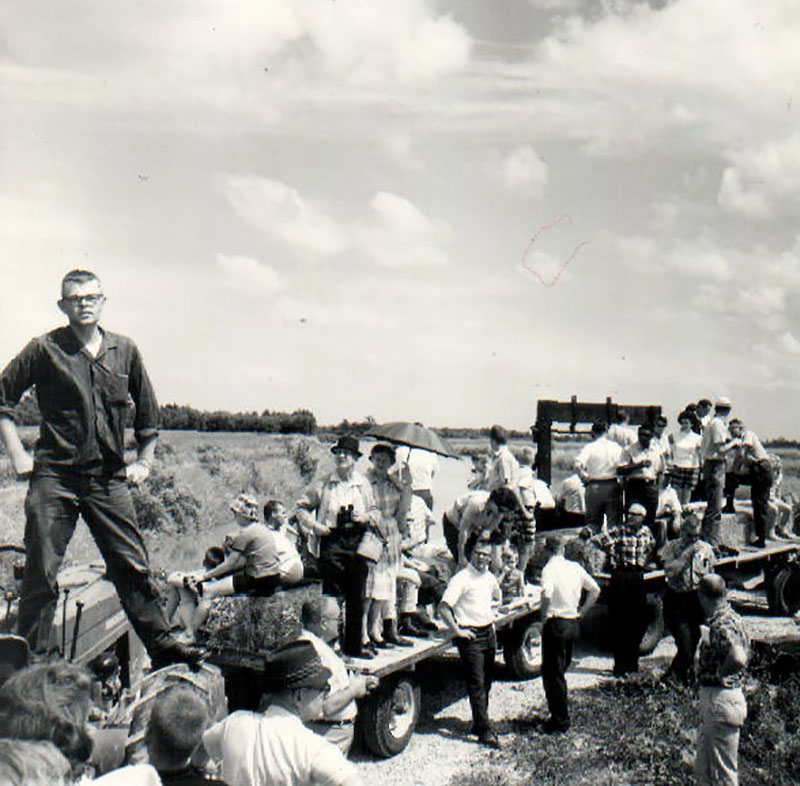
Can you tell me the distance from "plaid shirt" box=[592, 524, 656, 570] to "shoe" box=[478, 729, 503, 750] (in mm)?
2958

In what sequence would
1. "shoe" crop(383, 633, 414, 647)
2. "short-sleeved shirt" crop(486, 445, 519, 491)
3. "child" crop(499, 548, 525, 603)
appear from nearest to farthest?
"shoe" crop(383, 633, 414, 647)
"child" crop(499, 548, 525, 603)
"short-sleeved shirt" crop(486, 445, 519, 491)

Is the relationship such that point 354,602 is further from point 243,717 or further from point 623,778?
point 243,717

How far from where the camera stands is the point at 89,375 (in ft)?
13.4

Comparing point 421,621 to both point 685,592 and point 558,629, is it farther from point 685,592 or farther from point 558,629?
point 685,592

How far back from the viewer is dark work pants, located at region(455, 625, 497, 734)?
25.1 feet

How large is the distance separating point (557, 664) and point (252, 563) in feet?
9.53

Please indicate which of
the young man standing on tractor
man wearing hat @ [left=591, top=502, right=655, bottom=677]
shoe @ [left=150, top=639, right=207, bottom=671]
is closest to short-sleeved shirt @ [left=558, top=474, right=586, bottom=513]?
man wearing hat @ [left=591, top=502, right=655, bottom=677]

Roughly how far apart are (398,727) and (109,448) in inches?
170

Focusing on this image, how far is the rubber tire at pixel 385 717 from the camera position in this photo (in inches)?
276

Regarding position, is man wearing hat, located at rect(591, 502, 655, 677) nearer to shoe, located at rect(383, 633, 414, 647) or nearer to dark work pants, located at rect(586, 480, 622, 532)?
dark work pants, located at rect(586, 480, 622, 532)

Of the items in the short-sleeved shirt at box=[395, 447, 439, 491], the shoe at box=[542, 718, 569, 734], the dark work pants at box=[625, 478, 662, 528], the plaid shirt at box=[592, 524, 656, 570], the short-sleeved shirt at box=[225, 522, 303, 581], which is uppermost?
the short-sleeved shirt at box=[395, 447, 439, 491]

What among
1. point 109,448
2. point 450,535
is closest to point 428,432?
point 450,535

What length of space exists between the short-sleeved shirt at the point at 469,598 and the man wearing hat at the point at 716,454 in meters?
5.13

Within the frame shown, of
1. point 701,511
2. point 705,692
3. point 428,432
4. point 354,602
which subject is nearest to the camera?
point 705,692
